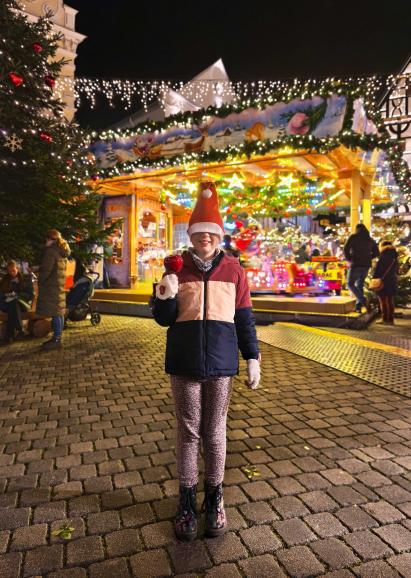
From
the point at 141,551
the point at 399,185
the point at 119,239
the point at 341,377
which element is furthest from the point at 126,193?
the point at 141,551

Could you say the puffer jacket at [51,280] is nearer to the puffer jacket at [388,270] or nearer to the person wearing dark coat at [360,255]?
the person wearing dark coat at [360,255]

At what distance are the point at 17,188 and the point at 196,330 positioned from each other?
23.3 ft

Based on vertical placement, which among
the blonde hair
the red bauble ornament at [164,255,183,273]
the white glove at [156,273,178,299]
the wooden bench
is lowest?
the wooden bench

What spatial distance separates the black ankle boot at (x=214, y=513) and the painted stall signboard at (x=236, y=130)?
9.70 m

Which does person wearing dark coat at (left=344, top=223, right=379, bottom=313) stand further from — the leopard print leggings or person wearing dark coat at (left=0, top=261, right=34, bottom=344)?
the leopard print leggings

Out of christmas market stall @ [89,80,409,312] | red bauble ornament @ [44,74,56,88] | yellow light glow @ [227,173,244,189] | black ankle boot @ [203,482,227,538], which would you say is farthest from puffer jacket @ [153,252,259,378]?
yellow light glow @ [227,173,244,189]

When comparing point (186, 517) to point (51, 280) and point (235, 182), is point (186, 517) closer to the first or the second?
point (51, 280)

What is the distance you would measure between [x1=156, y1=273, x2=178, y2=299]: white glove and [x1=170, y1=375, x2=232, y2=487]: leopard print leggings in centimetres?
49

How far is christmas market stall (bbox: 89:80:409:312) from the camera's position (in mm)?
10539

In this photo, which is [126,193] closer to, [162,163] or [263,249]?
[162,163]

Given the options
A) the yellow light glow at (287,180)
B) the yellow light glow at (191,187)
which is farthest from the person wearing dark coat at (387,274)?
the yellow light glow at (191,187)

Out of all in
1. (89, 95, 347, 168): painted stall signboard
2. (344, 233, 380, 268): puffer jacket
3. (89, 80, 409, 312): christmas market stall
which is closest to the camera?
(344, 233, 380, 268): puffer jacket

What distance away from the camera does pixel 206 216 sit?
105 inches

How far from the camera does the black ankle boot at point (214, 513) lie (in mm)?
2395
